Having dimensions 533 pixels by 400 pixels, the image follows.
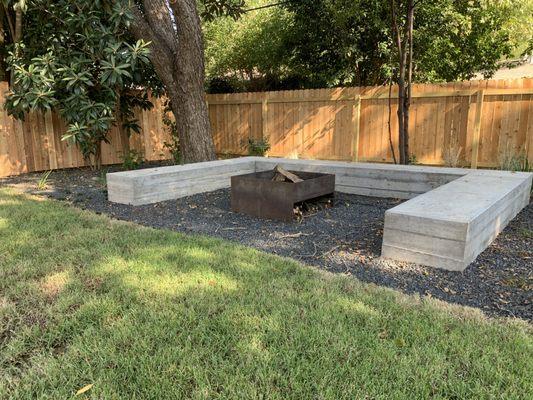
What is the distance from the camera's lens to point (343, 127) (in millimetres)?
9352

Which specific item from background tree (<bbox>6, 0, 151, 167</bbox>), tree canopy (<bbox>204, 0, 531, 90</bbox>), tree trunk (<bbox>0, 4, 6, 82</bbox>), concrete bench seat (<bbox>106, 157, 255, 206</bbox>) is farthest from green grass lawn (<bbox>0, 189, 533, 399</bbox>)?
tree canopy (<bbox>204, 0, 531, 90</bbox>)

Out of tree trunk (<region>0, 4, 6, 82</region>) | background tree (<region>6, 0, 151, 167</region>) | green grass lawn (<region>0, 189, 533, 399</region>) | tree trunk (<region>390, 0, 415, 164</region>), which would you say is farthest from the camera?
tree trunk (<region>0, 4, 6, 82</region>)

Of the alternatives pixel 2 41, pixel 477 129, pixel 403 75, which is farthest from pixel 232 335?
pixel 2 41

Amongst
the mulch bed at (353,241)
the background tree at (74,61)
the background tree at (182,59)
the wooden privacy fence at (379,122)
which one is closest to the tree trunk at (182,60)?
the background tree at (182,59)

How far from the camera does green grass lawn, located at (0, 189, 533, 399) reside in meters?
1.77

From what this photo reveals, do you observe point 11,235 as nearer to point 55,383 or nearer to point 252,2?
point 55,383

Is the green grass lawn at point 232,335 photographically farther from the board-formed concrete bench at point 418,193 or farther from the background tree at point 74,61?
the background tree at point 74,61

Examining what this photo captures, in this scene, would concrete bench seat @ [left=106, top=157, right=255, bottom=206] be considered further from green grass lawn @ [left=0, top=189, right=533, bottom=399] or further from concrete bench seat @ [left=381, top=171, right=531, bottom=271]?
concrete bench seat @ [left=381, top=171, right=531, bottom=271]

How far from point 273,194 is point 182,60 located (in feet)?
13.3

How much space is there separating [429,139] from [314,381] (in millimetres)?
7565

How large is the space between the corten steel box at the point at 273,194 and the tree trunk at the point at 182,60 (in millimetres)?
3097

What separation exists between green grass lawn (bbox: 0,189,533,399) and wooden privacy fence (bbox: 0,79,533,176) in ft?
18.1

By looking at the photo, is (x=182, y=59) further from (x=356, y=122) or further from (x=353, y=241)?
(x=353, y=241)

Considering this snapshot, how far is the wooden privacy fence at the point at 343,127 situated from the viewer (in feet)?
24.8
